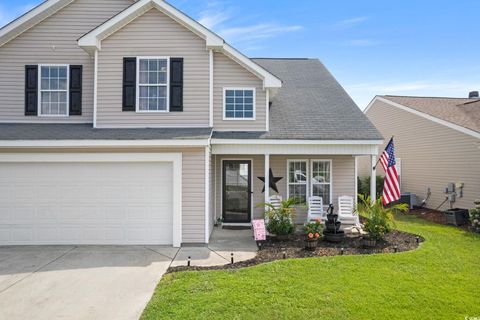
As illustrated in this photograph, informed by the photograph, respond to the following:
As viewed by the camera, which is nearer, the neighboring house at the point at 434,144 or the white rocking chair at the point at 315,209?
the white rocking chair at the point at 315,209

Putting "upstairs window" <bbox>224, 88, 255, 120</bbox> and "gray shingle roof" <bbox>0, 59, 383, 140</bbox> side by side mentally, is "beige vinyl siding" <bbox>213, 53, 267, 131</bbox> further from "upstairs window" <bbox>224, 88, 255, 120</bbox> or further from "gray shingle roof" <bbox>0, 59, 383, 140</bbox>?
"gray shingle roof" <bbox>0, 59, 383, 140</bbox>

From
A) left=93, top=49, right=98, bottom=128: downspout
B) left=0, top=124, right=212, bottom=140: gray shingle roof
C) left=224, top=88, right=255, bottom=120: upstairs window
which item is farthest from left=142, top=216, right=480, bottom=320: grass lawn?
left=93, top=49, right=98, bottom=128: downspout

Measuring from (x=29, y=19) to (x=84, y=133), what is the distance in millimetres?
4632

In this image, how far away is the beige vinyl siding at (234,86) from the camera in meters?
10.3

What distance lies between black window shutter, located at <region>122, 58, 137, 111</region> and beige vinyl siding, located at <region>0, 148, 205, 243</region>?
1728 millimetres

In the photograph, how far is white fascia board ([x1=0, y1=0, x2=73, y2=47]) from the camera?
10125 mm

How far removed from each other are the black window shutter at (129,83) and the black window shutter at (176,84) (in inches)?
45.0

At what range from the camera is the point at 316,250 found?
26.6 feet

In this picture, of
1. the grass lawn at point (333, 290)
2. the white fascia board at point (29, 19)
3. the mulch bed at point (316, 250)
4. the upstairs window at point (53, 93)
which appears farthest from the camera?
the upstairs window at point (53, 93)

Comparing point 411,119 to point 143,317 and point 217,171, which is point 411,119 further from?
point 143,317

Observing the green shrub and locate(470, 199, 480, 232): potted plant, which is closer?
the green shrub

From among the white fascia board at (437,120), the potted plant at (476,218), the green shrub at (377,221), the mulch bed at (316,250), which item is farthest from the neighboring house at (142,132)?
the white fascia board at (437,120)

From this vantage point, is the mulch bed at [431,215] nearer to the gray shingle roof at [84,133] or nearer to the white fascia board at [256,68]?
the white fascia board at [256,68]

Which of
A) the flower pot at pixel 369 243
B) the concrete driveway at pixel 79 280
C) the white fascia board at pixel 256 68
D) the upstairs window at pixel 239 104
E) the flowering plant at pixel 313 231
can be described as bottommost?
the concrete driveway at pixel 79 280
